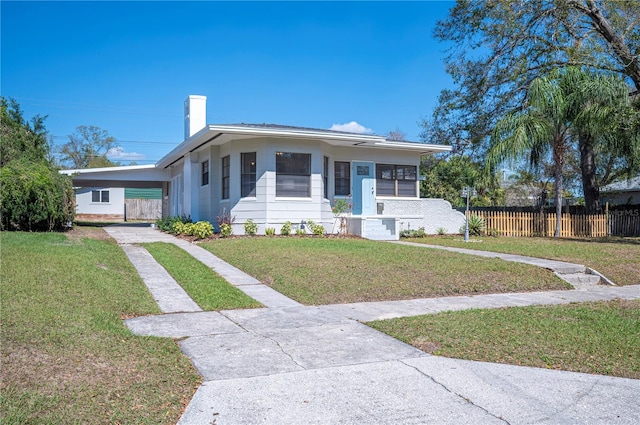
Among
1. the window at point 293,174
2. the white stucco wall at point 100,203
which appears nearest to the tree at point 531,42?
the window at point 293,174

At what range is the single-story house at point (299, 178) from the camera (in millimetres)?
16875

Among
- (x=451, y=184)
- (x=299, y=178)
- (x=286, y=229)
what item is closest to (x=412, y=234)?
(x=299, y=178)

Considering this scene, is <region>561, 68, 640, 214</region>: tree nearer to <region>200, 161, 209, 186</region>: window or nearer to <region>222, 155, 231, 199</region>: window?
<region>222, 155, 231, 199</region>: window

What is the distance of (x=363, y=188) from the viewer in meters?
19.6

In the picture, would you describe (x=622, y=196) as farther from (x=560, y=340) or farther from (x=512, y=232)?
(x=560, y=340)

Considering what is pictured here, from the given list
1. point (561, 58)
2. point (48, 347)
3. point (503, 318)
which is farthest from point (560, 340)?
point (561, 58)

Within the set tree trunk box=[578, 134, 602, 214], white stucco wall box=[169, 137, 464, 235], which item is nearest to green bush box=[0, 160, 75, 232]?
white stucco wall box=[169, 137, 464, 235]

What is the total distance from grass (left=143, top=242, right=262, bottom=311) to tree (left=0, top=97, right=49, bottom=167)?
8371 mm

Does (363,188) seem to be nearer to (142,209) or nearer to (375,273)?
(375,273)

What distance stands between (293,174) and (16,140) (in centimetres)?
1039

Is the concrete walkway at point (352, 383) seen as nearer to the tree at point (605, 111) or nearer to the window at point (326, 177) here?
the window at point (326, 177)

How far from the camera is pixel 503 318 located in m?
6.84

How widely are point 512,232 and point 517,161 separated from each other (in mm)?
3146

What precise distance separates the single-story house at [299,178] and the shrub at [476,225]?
0.52 meters
